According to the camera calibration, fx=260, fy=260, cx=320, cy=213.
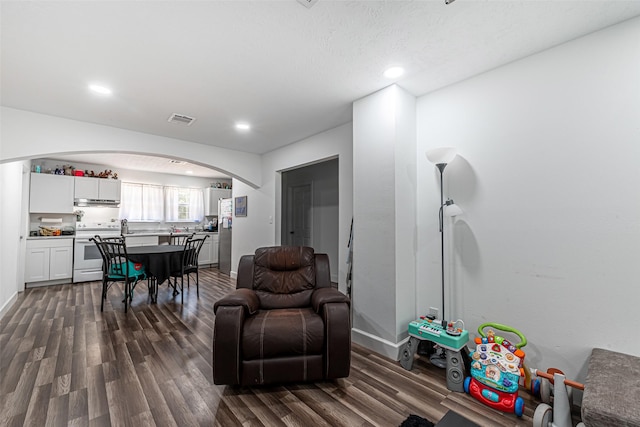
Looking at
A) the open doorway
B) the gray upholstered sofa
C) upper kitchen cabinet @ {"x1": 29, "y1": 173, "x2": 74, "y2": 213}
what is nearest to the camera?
the gray upholstered sofa

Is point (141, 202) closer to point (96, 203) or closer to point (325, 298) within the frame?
point (96, 203)

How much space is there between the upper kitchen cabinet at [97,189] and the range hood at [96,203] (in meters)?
0.09

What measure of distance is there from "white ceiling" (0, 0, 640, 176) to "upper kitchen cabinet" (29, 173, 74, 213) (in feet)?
10.0

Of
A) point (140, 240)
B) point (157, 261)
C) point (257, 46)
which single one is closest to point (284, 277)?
point (257, 46)

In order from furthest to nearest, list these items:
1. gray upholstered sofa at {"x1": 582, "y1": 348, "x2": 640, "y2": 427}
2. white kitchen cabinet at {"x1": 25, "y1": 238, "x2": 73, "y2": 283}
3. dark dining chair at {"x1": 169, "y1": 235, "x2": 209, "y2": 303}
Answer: white kitchen cabinet at {"x1": 25, "y1": 238, "x2": 73, "y2": 283} < dark dining chair at {"x1": 169, "y1": 235, "x2": 209, "y2": 303} < gray upholstered sofa at {"x1": 582, "y1": 348, "x2": 640, "y2": 427}

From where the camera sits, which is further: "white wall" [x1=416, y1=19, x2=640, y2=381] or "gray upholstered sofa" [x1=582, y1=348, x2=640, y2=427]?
"white wall" [x1=416, y1=19, x2=640, y2=381]

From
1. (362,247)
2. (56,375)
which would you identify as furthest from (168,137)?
(362,247)

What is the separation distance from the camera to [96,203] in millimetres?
5840

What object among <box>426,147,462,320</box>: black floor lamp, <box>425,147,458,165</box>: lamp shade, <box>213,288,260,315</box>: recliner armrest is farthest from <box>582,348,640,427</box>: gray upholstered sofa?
<box>213,288,260,315</box>: recliner armrest

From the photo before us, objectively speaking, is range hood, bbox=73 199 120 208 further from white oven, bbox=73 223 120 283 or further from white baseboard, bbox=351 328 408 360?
white baseboard, bbox=351 328 408 360

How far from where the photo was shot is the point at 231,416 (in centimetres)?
171

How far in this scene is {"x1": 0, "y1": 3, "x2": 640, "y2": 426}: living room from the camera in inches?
70.0

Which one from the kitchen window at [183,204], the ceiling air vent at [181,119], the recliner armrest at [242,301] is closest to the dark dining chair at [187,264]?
the ceiling air vent at [181,119]

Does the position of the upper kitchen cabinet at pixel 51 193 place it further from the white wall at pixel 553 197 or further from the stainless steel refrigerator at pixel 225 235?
the white wall at pixel 553 197
